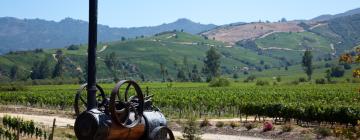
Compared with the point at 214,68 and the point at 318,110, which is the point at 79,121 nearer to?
the point at 318,110

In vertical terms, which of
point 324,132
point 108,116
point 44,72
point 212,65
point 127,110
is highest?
point 127,110

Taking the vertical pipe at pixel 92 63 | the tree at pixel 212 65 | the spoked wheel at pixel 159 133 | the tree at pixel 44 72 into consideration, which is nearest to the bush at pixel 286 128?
the spoked wheel at pixel 159 133

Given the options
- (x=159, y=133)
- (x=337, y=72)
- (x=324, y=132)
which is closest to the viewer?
(x=159, y=133)

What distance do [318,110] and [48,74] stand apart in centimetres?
14069

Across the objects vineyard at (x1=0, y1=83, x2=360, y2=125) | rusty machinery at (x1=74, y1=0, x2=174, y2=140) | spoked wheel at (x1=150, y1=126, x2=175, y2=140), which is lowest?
vineyard at (x1=0, y1=83, x2=360, y2=125)

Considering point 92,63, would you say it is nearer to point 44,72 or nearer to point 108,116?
point 108,116

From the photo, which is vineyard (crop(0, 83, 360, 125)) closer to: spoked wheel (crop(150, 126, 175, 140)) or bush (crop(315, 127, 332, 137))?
bush (crop(315, 127, 332, 137))

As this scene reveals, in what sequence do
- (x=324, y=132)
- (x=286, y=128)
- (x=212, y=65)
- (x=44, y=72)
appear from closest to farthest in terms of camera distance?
1. (x=324, y=132)
2. (x=286, y=128)
3. (x=212, y=65)
4. (x=44, y=72)

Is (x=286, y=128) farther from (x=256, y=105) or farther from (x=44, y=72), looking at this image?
(x=44, y=72)

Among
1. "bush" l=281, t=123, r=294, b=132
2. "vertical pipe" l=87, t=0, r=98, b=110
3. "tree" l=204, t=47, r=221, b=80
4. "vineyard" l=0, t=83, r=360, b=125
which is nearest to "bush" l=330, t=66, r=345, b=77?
"tree" l=204, t=47, r=221, b=80

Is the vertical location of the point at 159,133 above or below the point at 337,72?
above

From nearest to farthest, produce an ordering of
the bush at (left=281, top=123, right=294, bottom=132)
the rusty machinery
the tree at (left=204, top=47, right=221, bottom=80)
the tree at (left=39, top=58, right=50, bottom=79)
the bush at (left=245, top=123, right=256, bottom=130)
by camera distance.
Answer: the rusty machinery < the bush at (left=281, top=123, right=294, bottom=132) < the bush at (left=245, top=123, right=256, bottom=130) < the tree at (left=204, top=47, right=221, bottom=80) < the tree at (left=39, top=58, right=50, bottom=79)

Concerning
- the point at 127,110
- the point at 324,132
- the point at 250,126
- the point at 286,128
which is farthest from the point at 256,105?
the point at 127,110

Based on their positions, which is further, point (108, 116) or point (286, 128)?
point (286, 128)
